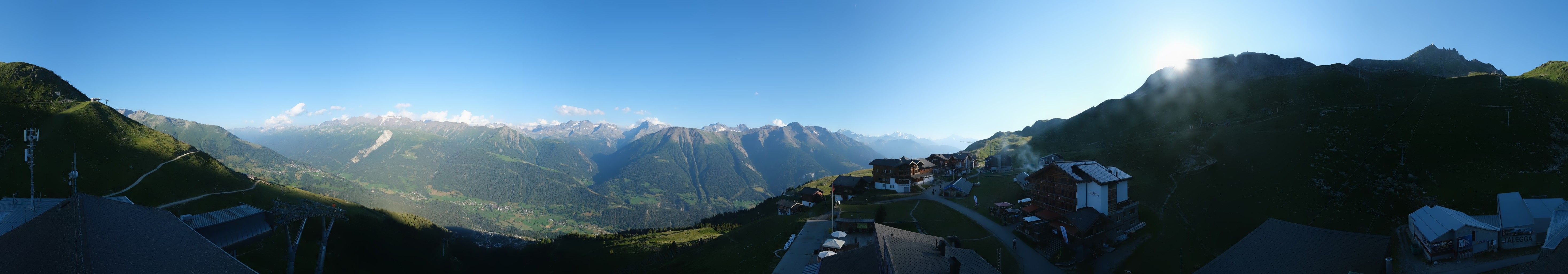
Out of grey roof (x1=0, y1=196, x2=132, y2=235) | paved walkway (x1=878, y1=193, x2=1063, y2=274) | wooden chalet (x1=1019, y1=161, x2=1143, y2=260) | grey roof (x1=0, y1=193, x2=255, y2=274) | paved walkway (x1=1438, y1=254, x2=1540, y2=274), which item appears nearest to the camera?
grey roof (x1=0, y1=193, x2=255, y2=274)

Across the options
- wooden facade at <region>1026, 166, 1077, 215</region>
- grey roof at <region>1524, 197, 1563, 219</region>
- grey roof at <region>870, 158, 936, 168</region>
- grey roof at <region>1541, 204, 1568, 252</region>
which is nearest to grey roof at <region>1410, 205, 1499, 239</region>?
grey roof at <region>1541, 204, 1568, 252</region>

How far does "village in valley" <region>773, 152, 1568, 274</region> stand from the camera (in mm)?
20578

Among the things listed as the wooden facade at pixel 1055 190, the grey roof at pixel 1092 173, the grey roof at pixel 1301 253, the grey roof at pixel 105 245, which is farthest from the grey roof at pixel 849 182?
the grey roof at pixel 105 245

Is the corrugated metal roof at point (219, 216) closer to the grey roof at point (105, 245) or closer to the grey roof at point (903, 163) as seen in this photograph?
the grey roof at point (105, 245)

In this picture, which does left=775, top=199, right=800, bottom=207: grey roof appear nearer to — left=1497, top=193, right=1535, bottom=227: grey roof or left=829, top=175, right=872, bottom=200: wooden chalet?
left=829, top=175, right=872, bottom=200: wooden chalet

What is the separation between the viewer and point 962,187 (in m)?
64.9

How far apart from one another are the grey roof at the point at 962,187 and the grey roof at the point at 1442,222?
39.9 meters

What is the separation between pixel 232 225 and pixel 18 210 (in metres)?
11.4

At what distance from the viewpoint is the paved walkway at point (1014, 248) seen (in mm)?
33125

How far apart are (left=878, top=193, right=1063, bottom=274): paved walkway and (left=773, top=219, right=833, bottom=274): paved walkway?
1397 millimetres

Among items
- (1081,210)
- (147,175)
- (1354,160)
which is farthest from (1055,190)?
(147,175)

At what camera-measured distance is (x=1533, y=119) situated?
44.4m

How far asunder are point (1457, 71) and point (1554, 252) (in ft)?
650

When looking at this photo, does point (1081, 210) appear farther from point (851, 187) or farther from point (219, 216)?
point (219, 216)
